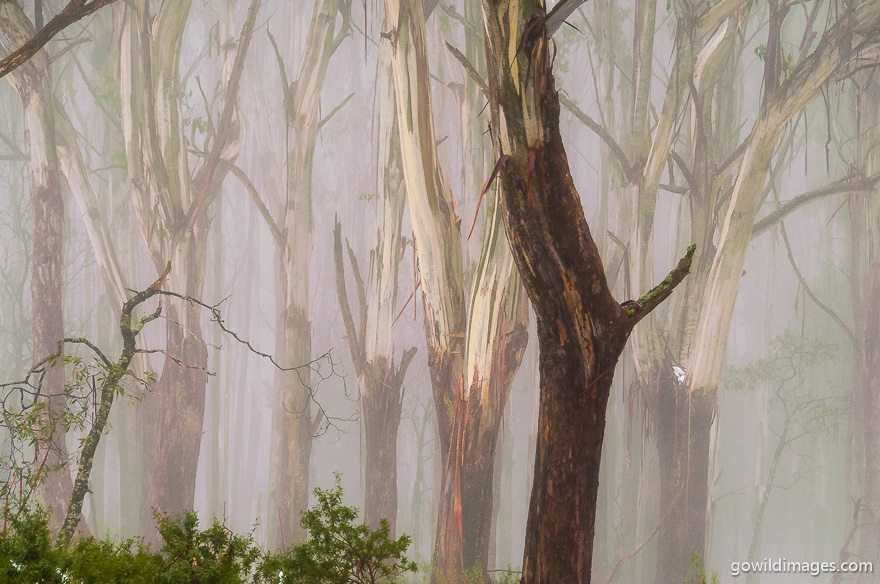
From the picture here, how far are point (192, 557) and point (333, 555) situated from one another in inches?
25.6

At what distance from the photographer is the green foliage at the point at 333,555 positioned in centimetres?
293

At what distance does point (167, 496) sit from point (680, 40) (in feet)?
25.9

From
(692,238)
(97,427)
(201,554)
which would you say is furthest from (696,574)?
(201,554)

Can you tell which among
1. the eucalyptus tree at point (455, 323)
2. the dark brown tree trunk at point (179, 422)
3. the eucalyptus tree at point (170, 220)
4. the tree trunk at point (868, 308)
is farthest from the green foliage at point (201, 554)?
the tree trunk at point (868, 308)

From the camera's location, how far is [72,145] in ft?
28.7

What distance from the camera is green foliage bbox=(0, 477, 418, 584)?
229 cm

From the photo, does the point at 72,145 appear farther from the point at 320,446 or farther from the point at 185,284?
the point at 320,446

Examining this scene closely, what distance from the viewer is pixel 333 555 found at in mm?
2986

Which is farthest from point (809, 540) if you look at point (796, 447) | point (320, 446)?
point (320, 446)

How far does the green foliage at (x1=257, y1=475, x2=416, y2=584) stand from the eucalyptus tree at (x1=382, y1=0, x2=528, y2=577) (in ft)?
8.59

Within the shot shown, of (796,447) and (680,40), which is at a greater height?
(680,40)

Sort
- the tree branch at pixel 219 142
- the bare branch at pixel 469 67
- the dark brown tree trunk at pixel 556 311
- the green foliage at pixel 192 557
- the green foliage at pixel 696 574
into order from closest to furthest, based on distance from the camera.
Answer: the green foliage at pixel 192 557 → the dark brown tree trunk at pixel 556 311 → the bare branch at pixel 469 67 → the green foliage at pixel 696 574 → the tree branch at pixel 219 142

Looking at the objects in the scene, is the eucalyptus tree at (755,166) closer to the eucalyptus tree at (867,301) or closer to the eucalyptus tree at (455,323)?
the eucalyptus tree at (455,323)

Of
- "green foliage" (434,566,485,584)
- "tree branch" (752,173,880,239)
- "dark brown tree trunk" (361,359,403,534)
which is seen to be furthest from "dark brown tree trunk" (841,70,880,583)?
"green foliage" (434,566,485,584)
